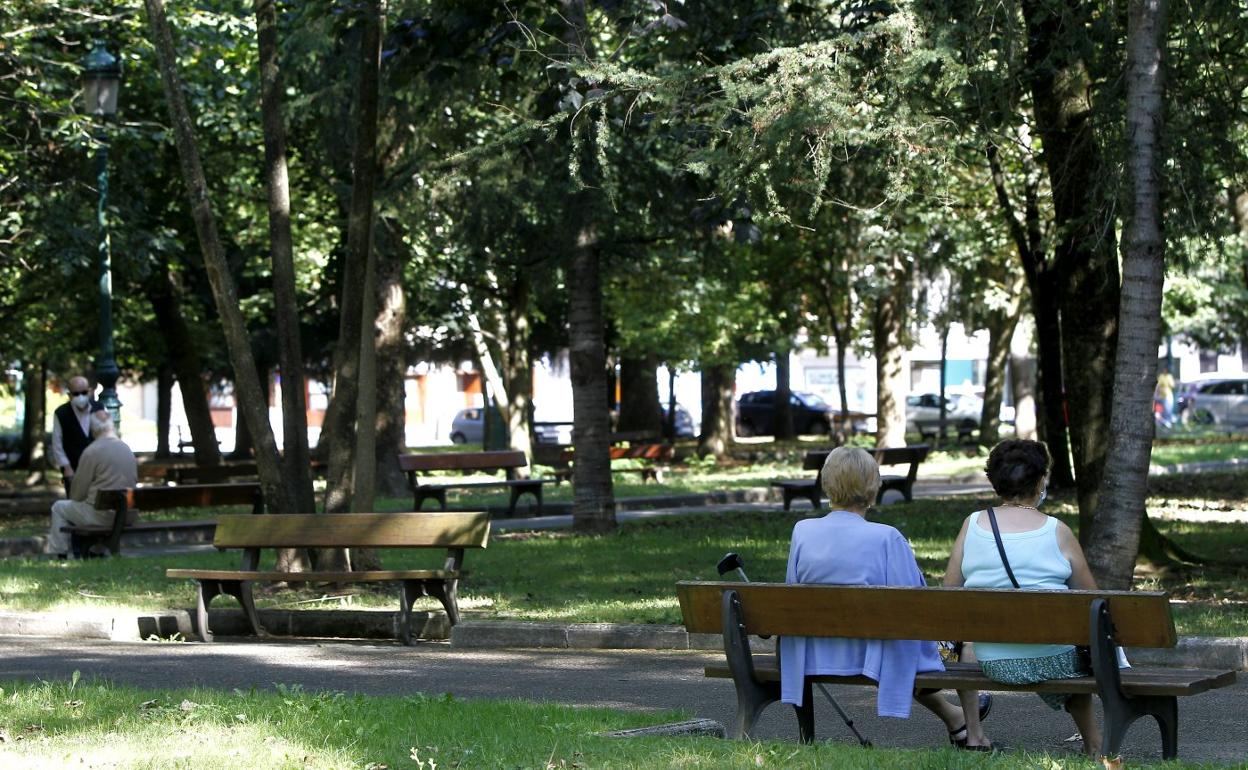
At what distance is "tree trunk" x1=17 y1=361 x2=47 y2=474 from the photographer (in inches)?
1593

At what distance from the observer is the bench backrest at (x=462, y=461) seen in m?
24.2

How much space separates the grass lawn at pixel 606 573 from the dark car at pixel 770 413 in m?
35.4

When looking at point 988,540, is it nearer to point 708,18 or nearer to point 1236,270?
point 708,18

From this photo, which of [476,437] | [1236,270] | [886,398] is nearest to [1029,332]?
[1236,270]

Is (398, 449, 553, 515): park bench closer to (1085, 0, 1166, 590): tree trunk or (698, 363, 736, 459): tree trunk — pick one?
(1085, 0, 1166, 590): tree trunk

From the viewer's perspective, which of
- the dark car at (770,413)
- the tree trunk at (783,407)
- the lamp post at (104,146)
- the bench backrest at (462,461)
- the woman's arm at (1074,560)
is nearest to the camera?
the woman's arm at (1074,560)

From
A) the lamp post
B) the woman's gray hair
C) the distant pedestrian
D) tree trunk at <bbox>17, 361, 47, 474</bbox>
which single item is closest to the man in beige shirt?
the lamp post

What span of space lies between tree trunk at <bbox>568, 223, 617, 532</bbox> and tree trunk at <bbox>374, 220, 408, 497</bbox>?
224 inches

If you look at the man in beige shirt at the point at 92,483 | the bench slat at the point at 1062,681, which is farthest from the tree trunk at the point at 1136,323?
the man in beige shirt at the point at 92,483

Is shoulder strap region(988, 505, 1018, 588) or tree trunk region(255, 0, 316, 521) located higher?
tree trunk region(255, 0, 316, 521)

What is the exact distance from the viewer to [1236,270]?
4028 centimetres

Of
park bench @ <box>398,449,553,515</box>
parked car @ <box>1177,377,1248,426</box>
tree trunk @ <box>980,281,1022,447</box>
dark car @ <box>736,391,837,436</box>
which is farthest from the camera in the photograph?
parked car @ <box>1177,377,1248,426</box>

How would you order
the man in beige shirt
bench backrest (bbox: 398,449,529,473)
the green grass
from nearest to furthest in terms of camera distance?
the green grass → the man in beige shirt → bench backrest (bbox: 398,449,529,473)

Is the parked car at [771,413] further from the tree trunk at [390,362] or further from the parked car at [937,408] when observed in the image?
the tree trunk at [390,362]
